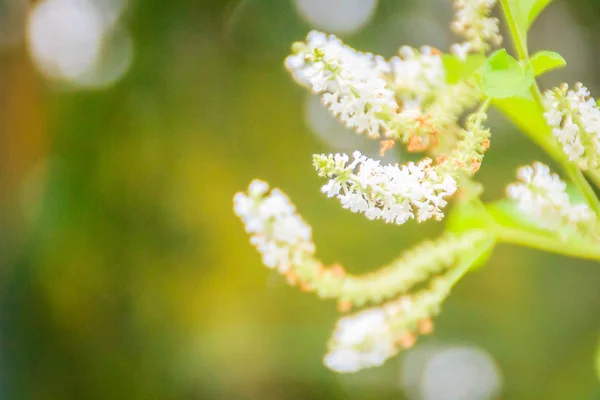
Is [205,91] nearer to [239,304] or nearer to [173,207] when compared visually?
[173,207]

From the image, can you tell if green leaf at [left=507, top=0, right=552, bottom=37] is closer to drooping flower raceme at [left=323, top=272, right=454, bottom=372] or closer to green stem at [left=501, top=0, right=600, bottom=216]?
green stem at [left=501, top=0, right=600, bottom=216]

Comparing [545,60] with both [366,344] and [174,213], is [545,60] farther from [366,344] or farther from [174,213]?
[174,213]

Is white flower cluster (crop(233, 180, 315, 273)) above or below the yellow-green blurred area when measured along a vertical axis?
below

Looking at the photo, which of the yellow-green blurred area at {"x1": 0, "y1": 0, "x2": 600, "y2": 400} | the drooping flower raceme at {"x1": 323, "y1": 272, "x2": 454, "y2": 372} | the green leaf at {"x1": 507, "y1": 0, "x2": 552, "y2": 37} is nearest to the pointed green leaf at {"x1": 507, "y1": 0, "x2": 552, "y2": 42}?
the green leaf at {"x1": 507, "y1": 0, "x2": 552, "y2": 37}

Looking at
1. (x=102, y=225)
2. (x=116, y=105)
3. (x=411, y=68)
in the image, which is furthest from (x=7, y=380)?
(x=411, y=68)

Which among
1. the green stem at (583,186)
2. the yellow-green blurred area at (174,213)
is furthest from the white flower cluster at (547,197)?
the yellow-green blurred area at (174,213)

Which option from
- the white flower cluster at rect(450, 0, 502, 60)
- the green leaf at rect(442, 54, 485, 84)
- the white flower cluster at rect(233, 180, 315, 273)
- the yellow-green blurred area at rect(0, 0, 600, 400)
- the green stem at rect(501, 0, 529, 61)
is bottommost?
the green stem at rect(501, 0, 529, 61)
